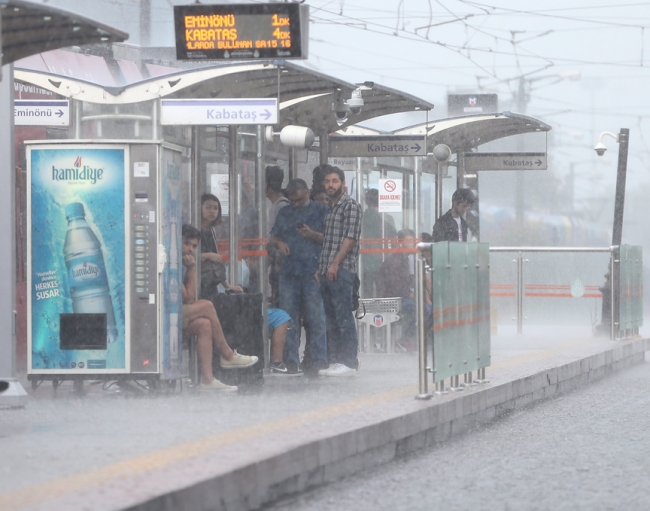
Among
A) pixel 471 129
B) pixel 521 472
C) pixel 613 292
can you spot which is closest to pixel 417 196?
pixel 471 129

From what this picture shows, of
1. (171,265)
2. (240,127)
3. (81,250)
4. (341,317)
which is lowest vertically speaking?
(341,317)

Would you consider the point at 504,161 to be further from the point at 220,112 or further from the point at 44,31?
the point at 44,31

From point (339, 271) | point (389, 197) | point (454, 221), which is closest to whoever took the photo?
point (339, 271)

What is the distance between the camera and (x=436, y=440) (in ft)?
30.5

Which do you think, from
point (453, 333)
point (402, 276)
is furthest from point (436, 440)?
point (402, 276)

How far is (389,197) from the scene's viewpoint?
16.7 m

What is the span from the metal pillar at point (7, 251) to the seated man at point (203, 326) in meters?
1.87

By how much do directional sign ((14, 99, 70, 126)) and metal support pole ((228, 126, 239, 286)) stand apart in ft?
4.76

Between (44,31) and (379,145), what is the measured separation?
6848 mm

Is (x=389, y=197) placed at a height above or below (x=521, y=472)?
above

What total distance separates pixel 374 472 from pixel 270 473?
53.0 inches

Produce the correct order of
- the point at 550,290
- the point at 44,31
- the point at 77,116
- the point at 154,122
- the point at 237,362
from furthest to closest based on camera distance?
the point at 550,290 < the point at 154,122 < the point at 77,116 < the point at 237,362 < the point at 44,31

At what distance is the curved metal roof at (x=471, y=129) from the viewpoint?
15.3 metres

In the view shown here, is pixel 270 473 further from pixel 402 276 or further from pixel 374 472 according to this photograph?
pixel 402 276
